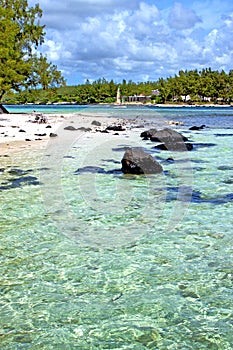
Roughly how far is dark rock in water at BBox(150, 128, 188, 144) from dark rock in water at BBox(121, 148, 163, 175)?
944cm

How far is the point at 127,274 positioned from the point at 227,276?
1453 mm

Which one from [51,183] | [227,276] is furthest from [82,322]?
[51,183]

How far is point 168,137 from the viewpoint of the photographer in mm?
25109

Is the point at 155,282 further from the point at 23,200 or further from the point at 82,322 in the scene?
the point at 23,200

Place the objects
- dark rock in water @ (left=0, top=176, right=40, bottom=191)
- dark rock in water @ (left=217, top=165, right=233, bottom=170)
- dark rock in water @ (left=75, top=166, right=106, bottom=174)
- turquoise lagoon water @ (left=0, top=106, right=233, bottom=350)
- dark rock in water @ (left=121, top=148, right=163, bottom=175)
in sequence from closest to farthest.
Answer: turquoise lagoon water @ (left=0, top=106, right=233, bottom=350) < dark rock in water @ (left=0, top=176, right=40, bottom=191) < dark rock in water @ (left=121, top=148, right=163, bottom=175) < dark rock in water @ (left=75, top=166, right=106, bottom=174) < dark rock in water @ (left=217, top=165, right=233, bottom=170)

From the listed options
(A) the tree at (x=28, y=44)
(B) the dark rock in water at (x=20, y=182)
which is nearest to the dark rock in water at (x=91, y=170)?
(B) the dark rock in water at (x=20, y=182)

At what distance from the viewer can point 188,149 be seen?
22.4 m

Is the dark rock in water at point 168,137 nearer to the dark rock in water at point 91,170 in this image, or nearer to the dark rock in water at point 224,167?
the dark rock in water at point 224,167

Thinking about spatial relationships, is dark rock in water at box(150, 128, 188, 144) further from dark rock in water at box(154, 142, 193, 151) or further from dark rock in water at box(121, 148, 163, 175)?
dark rock in water at box(121, 148, 163, 175)

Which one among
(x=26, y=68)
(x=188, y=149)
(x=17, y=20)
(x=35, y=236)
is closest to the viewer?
(x=35, y=236)

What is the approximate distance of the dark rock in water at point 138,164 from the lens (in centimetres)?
1456

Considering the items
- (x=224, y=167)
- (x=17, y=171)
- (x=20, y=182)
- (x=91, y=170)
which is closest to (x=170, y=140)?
(x=224, y=167)

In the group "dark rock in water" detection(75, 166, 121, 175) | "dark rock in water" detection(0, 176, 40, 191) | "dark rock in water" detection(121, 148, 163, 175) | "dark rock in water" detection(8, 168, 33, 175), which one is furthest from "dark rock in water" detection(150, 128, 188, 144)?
"dark rock in water" detection(0, 176, 40, 191)

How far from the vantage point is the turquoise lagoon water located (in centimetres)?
482
